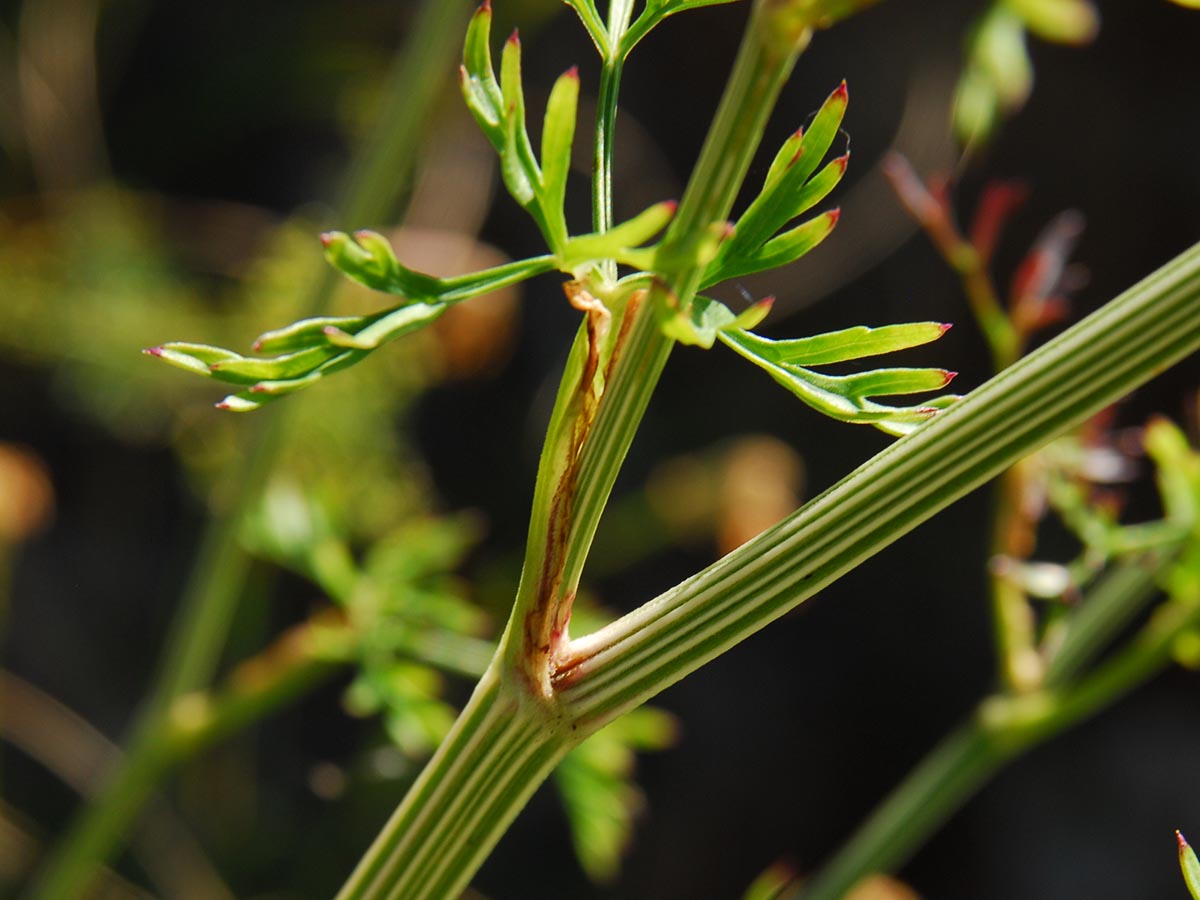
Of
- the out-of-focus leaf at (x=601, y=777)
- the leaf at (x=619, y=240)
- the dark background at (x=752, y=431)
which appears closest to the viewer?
the leaf at (x=619, y=240)

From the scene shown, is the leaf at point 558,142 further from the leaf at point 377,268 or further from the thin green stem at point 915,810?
the thin green stem at point 915,810

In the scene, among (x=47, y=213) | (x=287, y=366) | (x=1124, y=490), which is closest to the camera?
(x=287, y=366)

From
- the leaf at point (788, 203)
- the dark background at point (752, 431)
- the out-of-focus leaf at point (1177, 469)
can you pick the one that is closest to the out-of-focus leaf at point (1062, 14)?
the leaf at point (788, 203)

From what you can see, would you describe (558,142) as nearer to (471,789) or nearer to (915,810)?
(471,789)

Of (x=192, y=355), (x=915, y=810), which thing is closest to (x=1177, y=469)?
(x=915, y=810)

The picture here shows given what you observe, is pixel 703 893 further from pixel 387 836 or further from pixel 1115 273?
pixel 387 836

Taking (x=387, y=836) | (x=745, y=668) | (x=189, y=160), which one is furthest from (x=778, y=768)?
(x=387, y=836)
